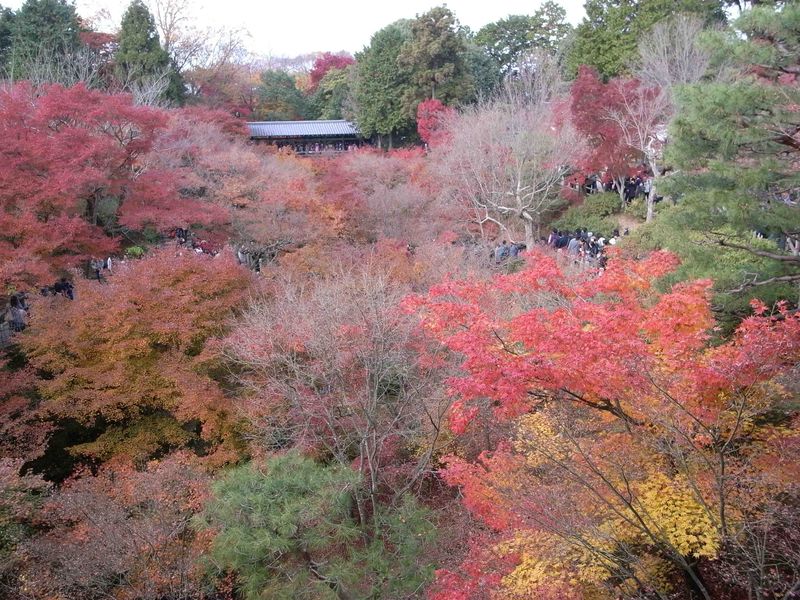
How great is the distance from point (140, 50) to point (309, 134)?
9.83 metres

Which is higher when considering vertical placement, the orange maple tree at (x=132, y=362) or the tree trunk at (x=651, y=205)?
the tree trunk at (x=651, y=205)

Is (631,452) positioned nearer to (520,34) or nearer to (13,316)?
(13,316)

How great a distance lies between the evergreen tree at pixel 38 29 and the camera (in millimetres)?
25688

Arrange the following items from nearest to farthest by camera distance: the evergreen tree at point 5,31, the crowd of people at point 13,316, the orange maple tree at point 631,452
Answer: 1. the orange maple tree at point 631,452
2. the crowd of people at point 13,316
3. the evergreen tree at point 5,31

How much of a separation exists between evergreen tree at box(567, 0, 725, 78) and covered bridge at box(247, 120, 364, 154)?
12424 mm

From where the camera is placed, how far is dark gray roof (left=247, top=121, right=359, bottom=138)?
1352 inches

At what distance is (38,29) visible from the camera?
1034 inches

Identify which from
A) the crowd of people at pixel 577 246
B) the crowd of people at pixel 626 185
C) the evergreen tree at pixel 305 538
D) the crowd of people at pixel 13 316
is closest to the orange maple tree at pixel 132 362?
the crowd of people at pixel 13 316

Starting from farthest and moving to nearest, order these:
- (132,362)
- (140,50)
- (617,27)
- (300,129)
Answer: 1. (300,129)
2. (617,27)
3. (140,50)
4. (132,362)

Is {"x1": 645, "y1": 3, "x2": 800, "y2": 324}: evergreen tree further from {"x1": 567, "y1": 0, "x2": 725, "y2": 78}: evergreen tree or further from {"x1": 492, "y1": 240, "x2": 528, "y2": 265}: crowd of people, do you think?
{"x1": 567, "y1": 0, "x2": 725, "y2": 78}: evergreen tree

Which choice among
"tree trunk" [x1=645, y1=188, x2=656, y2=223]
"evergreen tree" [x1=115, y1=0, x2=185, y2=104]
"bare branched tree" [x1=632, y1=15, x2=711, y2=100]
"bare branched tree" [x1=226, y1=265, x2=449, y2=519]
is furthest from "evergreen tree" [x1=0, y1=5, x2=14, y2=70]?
"tree trunk" [x1=645, y1=188, x2=656, y2=223]

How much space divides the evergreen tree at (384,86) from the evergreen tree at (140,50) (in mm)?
9707

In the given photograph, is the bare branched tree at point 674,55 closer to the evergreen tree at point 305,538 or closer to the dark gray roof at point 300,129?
the dark gray roof at point 300,129

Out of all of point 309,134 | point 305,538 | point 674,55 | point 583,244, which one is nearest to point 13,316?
point 305,538
